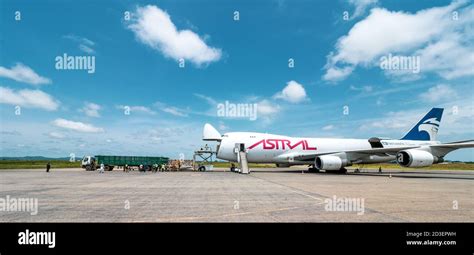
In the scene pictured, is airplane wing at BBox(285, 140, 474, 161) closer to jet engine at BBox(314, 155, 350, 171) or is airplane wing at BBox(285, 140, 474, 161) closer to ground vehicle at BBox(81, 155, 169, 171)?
jet engine at BBox(314, 155, 350, 171)

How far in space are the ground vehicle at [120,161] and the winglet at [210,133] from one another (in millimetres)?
13133

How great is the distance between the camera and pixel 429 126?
46.7m

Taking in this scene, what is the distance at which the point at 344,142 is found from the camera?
45.0 m

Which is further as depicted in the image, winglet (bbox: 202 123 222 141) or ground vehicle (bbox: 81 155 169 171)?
ground vehicle (bbox: 81 155 169 171)

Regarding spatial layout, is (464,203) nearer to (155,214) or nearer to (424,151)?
(155,214)

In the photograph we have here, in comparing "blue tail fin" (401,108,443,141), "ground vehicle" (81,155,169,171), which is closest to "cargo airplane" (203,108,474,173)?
"blue tail fin" (401,108,443,141)

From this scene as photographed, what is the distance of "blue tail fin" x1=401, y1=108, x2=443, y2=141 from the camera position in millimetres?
46219

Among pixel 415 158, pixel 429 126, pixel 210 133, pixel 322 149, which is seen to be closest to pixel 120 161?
pixel 210 133

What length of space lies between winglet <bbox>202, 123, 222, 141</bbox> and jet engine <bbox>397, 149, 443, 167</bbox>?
71.9 ft

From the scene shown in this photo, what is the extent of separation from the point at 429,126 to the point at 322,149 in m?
18.2

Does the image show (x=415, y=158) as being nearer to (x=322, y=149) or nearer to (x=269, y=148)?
(x=322, y=149)

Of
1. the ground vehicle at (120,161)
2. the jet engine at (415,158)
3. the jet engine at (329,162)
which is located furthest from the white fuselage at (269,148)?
the ground vehicle at (120,161)
